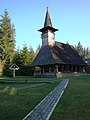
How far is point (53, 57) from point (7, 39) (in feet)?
61.2

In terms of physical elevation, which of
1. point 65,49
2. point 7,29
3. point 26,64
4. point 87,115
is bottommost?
point 87,115

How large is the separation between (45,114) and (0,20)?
5158 centimetres

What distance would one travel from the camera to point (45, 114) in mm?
7496

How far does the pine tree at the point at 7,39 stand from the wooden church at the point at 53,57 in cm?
1035

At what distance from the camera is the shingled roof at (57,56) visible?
41000mm

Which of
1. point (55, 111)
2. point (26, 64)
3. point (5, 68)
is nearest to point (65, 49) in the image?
point (26, 64)

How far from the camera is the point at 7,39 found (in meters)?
55.0

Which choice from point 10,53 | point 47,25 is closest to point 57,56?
point 47,25

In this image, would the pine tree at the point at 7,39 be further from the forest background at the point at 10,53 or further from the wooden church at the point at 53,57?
the wooden church at the point at 53,57

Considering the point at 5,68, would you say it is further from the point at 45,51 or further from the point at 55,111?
the point at 55,111

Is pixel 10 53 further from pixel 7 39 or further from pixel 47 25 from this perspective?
pixel 47 25

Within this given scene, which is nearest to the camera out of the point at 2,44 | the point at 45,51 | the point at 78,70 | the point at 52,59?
the point at 52,59

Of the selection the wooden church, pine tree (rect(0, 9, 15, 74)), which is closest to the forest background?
pine tree (rect(0, 9, 15, 74))

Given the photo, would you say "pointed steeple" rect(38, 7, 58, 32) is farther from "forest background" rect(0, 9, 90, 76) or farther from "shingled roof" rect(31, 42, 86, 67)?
"forest background" rect(0, 9, 90, 76)
